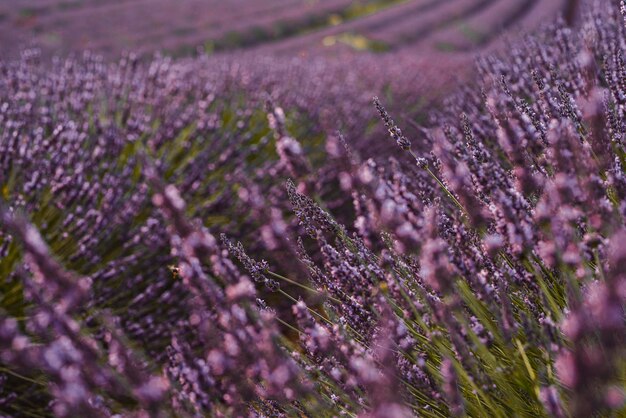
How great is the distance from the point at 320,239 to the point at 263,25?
1092cm

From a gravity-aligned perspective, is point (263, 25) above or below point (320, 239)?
above

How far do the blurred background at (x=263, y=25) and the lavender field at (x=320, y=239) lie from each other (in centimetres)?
354

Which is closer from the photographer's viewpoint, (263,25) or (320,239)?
(320,239)

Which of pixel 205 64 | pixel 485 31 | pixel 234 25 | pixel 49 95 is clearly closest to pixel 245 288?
pixel 49 95

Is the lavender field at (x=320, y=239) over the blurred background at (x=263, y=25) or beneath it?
beneath

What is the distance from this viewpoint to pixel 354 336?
69.4 inches

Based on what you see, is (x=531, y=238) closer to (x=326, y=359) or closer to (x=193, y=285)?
(x=326, y=359)

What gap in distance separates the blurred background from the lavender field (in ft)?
11.6

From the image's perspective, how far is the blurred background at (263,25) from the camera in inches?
353

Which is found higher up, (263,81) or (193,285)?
(263,81)

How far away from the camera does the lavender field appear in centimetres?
108

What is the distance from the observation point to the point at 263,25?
11789mm

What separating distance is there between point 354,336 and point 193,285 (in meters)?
0.66

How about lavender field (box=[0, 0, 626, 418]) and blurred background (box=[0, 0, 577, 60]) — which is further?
blurred background (box=[0, 0, 577, 60])
